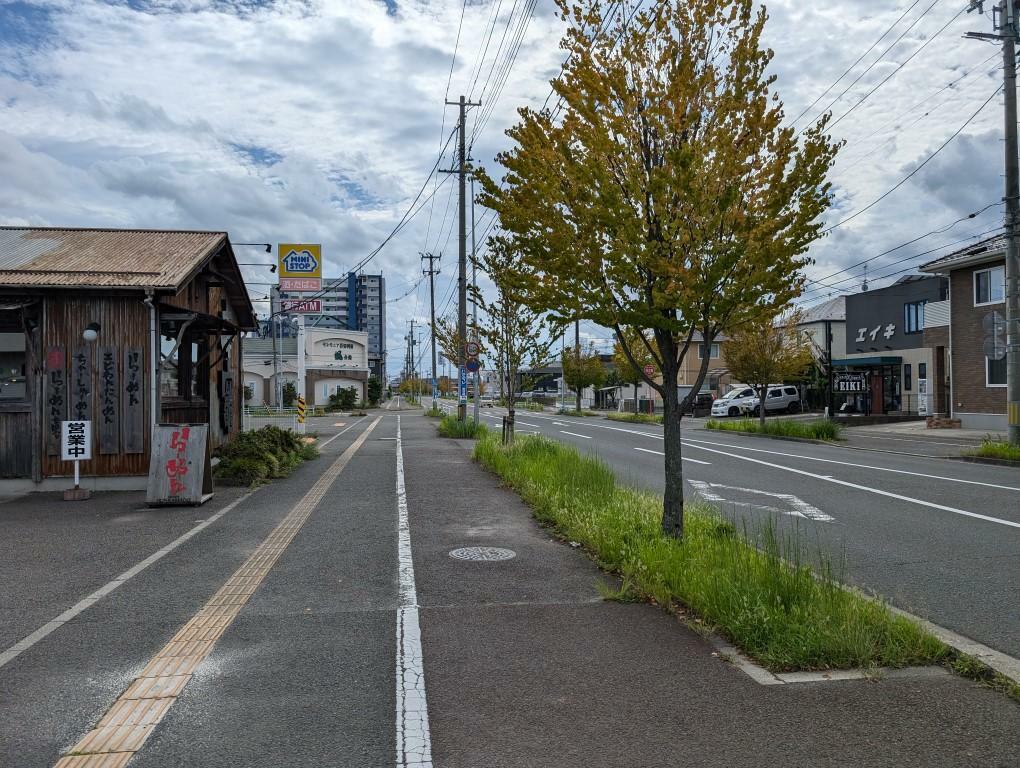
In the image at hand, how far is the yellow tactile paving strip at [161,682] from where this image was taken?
3.60 m

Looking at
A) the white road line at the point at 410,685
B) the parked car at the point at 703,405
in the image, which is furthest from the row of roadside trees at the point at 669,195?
the parked car at the point at 703,405

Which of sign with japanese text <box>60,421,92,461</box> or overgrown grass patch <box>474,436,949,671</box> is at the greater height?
sign with japanese text <box>60,421,92,461</box>

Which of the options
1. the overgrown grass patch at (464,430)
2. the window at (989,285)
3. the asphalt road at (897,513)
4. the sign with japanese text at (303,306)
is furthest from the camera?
the window at (989,285)

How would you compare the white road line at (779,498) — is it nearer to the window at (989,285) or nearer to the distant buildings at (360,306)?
the window at (989,285)

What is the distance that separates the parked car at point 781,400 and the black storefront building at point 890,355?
411 centimetres

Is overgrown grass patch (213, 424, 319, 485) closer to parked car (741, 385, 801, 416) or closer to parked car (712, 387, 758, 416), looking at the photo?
parked car (712, 387, 758, 416)

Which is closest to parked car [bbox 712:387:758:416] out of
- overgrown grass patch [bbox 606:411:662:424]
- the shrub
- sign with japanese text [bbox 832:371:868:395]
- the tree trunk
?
overgrown grass patch [bbox 606:411:662:424]

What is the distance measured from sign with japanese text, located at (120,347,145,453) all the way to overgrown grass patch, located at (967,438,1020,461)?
17768mm

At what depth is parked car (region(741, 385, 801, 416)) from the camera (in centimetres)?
4681

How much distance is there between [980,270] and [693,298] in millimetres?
27265

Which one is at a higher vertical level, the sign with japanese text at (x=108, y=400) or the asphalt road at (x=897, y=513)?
the sign with japanese text at (x=108, y=400)

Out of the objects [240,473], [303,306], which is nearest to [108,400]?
[240,473]

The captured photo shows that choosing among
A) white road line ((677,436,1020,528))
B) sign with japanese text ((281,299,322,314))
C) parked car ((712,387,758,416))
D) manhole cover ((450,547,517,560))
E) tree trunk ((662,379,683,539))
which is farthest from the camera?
parked car ((712,387,758,416))

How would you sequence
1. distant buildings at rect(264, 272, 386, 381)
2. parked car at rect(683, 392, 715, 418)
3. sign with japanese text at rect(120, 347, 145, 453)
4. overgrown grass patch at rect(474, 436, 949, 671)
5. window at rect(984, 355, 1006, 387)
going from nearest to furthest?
overgrown grass patch at rect(474, 436, 949, 671) < sign with japanese text at rect(120, 347, 145, 453) < window at rect(984, 355, 1006, 387) < parked car at rect(683, 392, 715, 418) < distant buildings at rect(264, 272, 386, 381)
